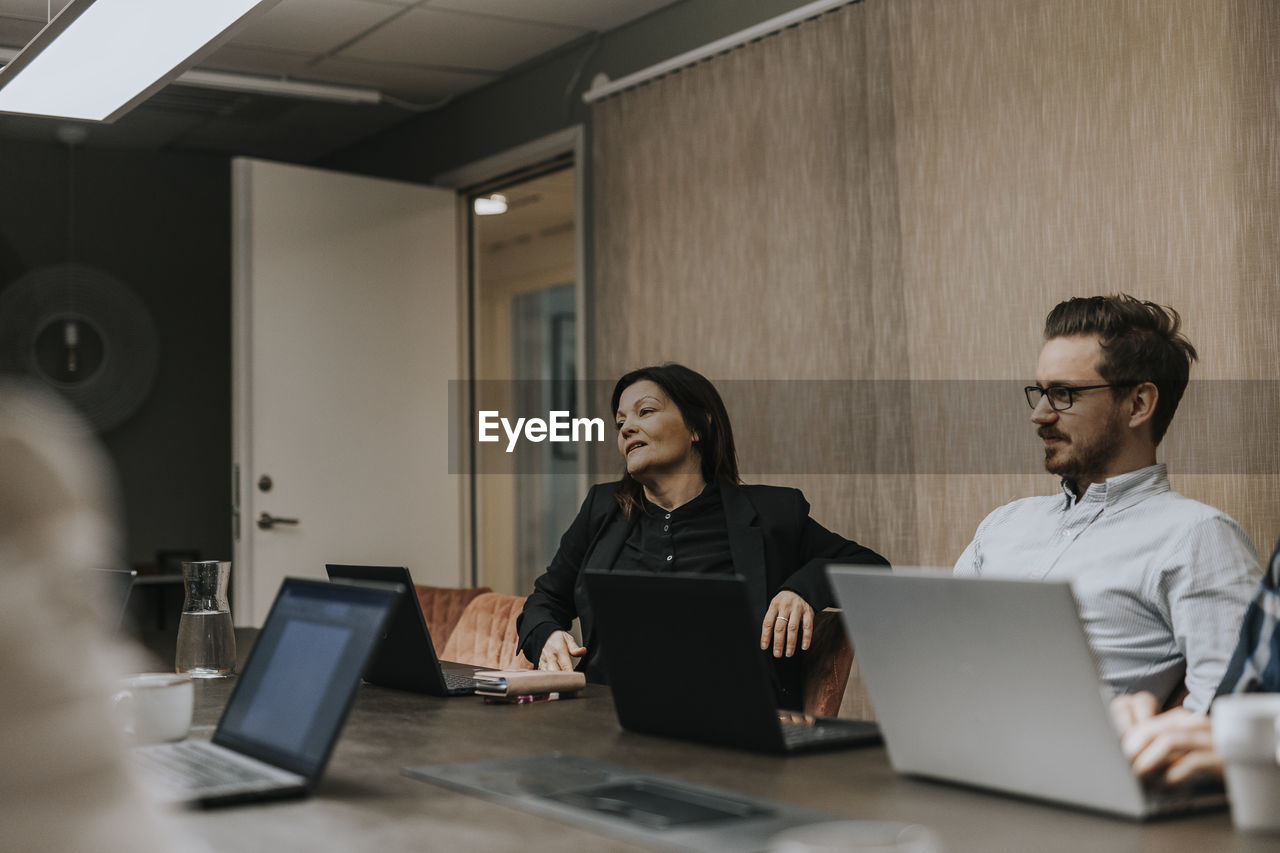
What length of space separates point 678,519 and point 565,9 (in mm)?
2350

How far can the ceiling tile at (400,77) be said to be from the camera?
511 cm

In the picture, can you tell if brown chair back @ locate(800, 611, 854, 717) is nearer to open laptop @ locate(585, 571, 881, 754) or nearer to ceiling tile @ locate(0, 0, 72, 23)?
open laptop @ locate(585, 571, 881, 754)

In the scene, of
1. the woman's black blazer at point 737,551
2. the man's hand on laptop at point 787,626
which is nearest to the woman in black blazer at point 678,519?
the woman's black blazer at point 737,551

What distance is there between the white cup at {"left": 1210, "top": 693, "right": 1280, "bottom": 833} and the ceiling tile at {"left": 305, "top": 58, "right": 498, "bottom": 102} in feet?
14.8

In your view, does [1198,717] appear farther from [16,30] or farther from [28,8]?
[16,30]

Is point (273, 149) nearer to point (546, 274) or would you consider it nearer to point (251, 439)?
point (546, 274)

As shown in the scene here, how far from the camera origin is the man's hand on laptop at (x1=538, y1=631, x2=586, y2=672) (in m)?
2.33

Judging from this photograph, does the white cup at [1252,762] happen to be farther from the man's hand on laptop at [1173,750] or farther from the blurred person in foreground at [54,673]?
the blurred person in foreground at [54,673]

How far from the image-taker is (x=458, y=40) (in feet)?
15.8

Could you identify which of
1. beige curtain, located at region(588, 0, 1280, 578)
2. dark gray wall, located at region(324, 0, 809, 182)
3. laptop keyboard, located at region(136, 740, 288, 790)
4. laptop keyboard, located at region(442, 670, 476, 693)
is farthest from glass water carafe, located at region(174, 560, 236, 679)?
dark gray wall, located at region(324, 0, 809, 182)

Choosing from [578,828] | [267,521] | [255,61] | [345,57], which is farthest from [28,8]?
[578,828]

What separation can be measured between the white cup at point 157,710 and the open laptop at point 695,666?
499 mm

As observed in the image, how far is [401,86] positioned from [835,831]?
4929mm

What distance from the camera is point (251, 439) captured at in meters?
5.06
